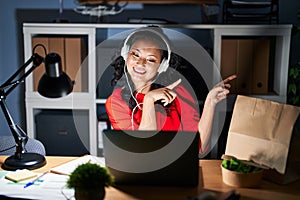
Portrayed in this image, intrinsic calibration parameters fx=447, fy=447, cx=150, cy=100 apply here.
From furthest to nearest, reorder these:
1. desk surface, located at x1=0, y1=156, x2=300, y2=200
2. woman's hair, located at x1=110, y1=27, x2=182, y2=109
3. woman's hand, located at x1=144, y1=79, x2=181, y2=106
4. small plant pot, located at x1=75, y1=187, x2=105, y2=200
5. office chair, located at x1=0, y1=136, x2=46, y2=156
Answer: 1. woman's hair, located at x1=110, y1=27, x2=182, y2=109
2. woman's hand, located at x1=144, y1=79, x2=181, y2=106
3. office chair, located at x1=0, y1=136, x2=46, y2=156
4. desk surface, located at x1=0, y1=156, x2=300, y2=200
5. small plant pot, located at x1=75, y1=187, x2=105, y2=200

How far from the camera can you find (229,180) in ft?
5.67

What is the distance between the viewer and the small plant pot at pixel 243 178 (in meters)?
1.69

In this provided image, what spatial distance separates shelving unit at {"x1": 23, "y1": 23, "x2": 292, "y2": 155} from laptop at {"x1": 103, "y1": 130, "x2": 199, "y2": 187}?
1.60 meters

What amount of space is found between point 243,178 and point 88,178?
620 mm

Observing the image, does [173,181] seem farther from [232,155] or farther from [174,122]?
[174,122]

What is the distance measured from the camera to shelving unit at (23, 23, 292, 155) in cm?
311

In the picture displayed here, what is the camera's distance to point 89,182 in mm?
1402

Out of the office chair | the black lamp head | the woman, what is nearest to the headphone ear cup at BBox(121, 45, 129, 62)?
the woman

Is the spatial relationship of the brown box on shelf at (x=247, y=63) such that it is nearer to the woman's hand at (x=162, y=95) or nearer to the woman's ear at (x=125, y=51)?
the woman's hand at (x=162, y=95)

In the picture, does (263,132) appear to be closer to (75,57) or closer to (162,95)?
(162,95)

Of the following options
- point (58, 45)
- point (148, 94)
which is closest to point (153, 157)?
point (148, 94)

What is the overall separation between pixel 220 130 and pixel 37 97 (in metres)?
1.37

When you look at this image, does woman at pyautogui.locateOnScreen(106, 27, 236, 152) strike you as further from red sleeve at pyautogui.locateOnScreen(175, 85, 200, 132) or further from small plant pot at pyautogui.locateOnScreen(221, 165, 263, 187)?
small plant pot at pyautogui.locateOnScreen(221, 165, 263, 187)

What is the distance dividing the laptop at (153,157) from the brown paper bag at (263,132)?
0.25 meters
